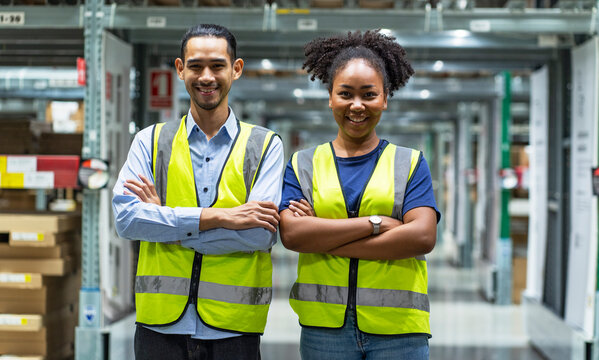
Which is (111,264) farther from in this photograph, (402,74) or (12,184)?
(402,74)

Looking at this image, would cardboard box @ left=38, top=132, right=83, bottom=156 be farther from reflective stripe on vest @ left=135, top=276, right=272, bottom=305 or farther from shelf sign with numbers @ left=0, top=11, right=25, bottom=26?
reflective stripe on vest @ left=135, top=276, right=272, bottom=305

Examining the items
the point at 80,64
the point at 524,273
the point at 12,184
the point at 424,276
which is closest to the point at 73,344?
the point at 12,184

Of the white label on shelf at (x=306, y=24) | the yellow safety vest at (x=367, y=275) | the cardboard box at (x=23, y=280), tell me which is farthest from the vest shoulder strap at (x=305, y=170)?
the cardboard box at (x=23, y=280)

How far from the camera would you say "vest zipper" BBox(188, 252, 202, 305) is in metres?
2.21

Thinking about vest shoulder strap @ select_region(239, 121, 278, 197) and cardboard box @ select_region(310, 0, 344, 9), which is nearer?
vest shoulder strap @ select_region(239, 121, 278, 197)

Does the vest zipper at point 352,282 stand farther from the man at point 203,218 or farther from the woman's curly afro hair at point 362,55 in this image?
the woman's curly afro hair at point 362,55

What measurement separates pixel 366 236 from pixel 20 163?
2.85m

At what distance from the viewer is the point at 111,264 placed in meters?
4.71

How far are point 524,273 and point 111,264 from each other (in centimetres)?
581

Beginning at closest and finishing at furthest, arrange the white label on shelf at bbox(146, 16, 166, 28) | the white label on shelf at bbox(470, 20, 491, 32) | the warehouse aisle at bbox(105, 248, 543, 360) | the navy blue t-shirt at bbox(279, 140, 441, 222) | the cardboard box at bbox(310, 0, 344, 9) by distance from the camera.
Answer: the navy blue t-shirt at bbox(279, 140, 441, 222) → the white label on shelf at bbox(146, 16, 166, 28) → the white label on shelf at bbox(470, 20, 491, 32) → the cardboard box at bbox(310, 0, 344, 9) → the warehouse aisle at bbox(105, 248, 543, 360)

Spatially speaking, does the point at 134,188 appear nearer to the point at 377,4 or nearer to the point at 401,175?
the point at 401,175

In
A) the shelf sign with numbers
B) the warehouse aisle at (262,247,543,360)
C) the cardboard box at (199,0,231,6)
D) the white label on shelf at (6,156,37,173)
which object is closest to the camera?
the white label on shelf at (6,156,37,173)

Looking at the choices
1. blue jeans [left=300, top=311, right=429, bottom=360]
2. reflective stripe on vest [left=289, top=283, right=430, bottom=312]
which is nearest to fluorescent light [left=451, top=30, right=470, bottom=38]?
reflective stripe on vest [left=289, top=283, right=430, bottom=312]

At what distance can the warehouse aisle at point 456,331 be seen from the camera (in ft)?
19.1
